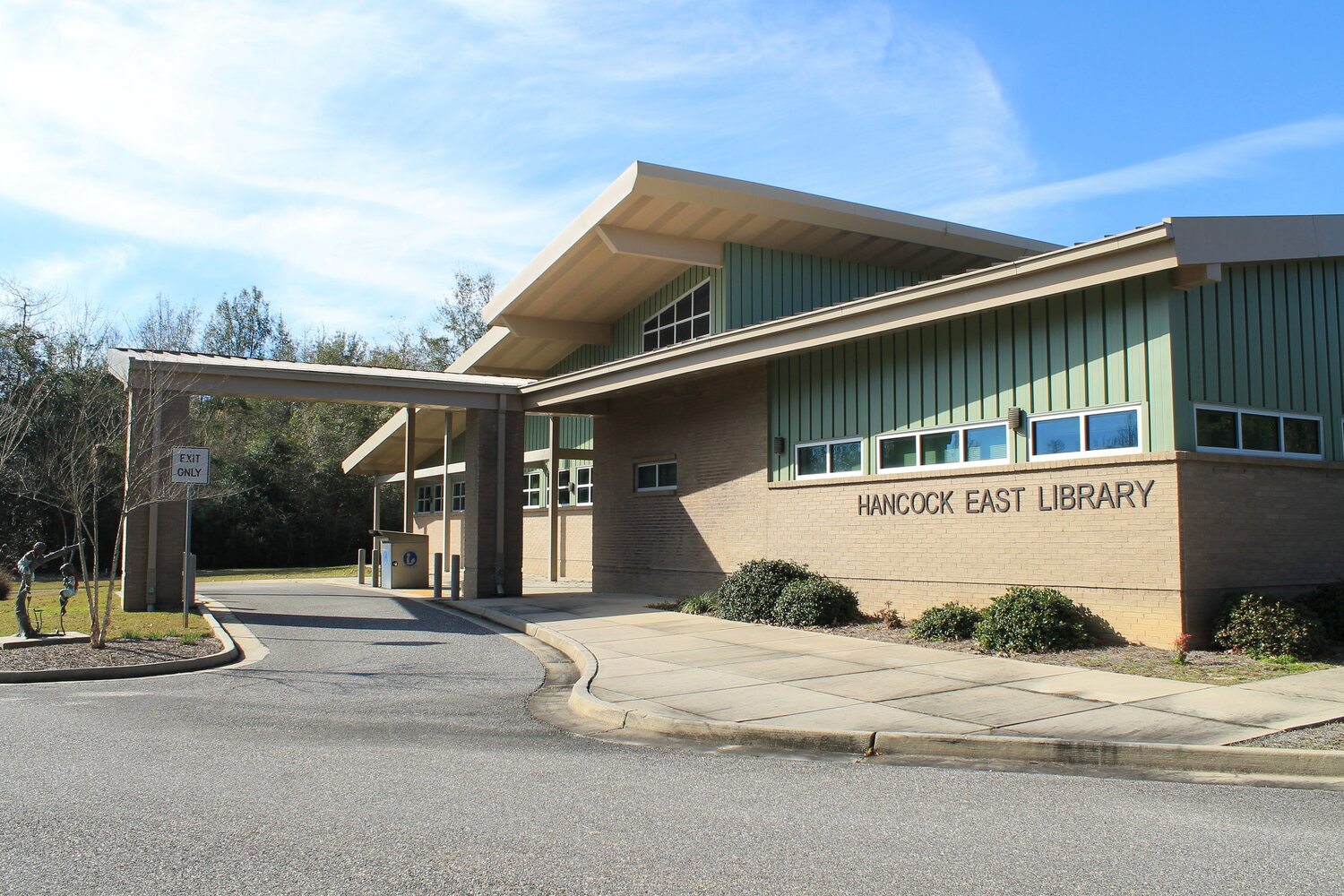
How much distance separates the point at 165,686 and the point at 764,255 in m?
12.8

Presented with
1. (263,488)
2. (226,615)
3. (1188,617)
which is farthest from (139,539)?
(263,488)

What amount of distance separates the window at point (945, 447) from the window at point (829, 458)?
57 cm

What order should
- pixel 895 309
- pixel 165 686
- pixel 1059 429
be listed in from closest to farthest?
pixel 165 686, pixel 1059 429, pixel 895 309

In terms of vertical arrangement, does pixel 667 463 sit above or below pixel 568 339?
below

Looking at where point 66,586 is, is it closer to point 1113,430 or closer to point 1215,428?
point 1113,430

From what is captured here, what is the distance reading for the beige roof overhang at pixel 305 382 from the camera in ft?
56.4

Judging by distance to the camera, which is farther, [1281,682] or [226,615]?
[226,615]

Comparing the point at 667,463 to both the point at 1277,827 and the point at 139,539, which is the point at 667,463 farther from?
the point at 1277,827

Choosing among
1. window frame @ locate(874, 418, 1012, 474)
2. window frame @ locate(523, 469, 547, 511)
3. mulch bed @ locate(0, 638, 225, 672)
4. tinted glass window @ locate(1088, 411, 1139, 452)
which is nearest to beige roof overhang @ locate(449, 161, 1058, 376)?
window frame @ locate(874, 418, 1012, 474)

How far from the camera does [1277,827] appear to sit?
559cm

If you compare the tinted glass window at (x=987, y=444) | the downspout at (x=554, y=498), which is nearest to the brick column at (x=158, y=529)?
the downspout at (x=554, y=498)

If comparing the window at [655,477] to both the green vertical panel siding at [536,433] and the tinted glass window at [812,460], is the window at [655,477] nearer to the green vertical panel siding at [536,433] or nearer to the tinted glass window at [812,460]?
the tinted glass window at [812,460]

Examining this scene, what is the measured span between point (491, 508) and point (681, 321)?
17.5ft

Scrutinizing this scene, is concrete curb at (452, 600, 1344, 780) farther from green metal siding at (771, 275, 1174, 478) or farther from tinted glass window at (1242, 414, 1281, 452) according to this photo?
tinted glass window at (1242, 414, 1281, 452)
